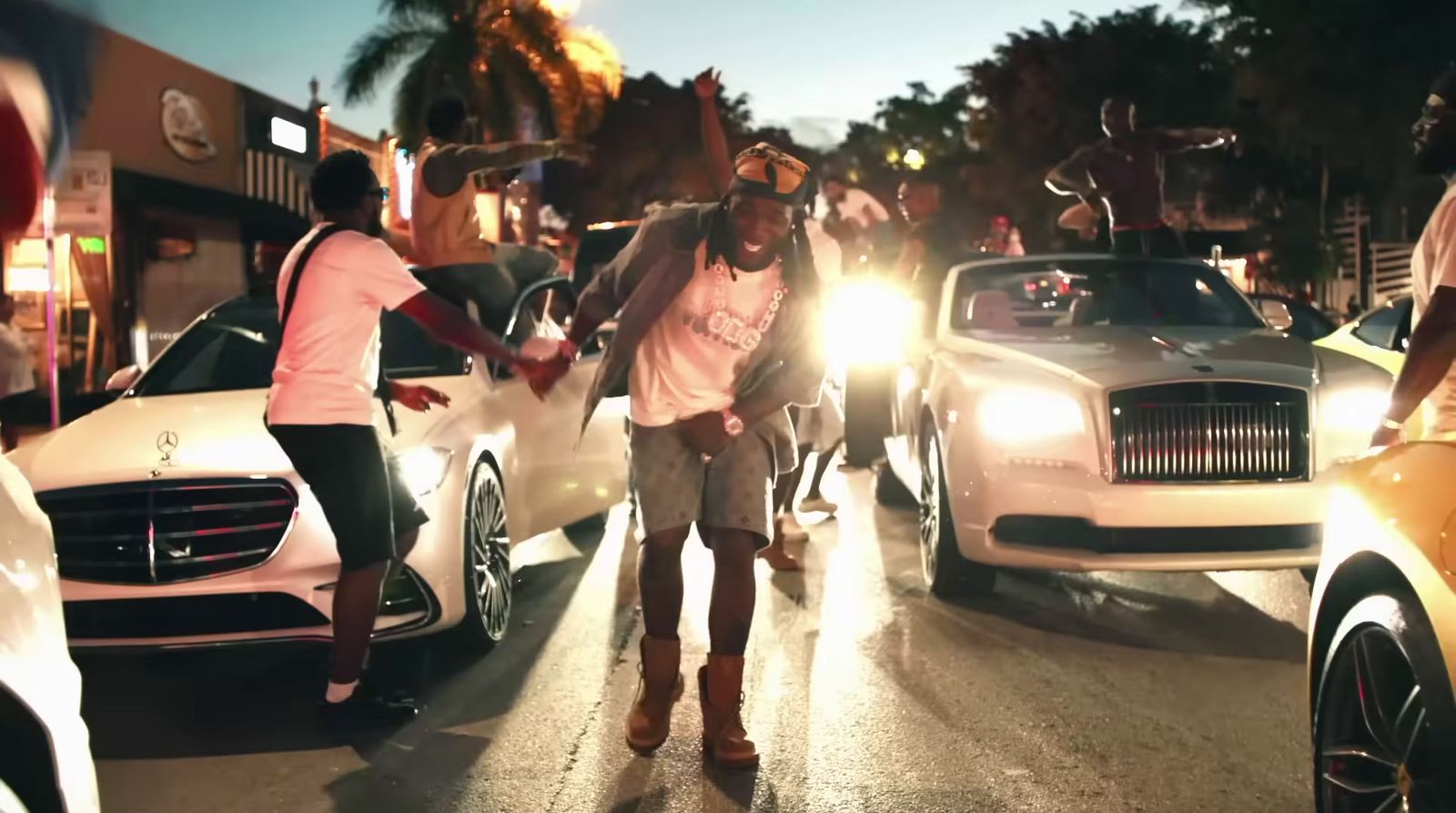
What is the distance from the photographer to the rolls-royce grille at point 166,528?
539cm

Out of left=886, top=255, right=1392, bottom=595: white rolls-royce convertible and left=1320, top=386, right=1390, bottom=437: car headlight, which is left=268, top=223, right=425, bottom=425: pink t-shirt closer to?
left=886, top=255, right=1392, bottom=595: white rolls-royce convertible

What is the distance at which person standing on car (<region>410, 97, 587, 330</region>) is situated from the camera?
7461 mm

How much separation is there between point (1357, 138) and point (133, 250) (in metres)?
21.4

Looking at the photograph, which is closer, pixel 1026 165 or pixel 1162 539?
pixel 1162 539

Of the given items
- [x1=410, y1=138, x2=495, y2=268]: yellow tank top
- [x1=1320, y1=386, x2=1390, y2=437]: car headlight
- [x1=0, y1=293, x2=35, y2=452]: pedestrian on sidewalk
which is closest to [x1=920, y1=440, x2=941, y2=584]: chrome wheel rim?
[x1=1320, y1=386, x2=1390, y2=437]: car headlight

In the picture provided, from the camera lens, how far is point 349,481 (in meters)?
5.02

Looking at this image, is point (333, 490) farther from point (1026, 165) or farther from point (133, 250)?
point (1026, 165)

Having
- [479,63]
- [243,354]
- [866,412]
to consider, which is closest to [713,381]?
[243,354]

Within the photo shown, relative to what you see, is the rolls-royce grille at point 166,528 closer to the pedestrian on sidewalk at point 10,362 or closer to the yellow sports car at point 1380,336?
the yellow sports car at point 1380,336

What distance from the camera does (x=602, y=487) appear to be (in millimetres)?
8453

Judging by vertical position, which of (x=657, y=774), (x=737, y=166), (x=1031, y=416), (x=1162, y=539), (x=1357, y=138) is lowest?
(x=657, y=774)

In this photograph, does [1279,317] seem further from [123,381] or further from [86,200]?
[86,200]

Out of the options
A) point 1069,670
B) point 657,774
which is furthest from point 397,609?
point 1069,670

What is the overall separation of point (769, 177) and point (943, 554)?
2.92 meters
